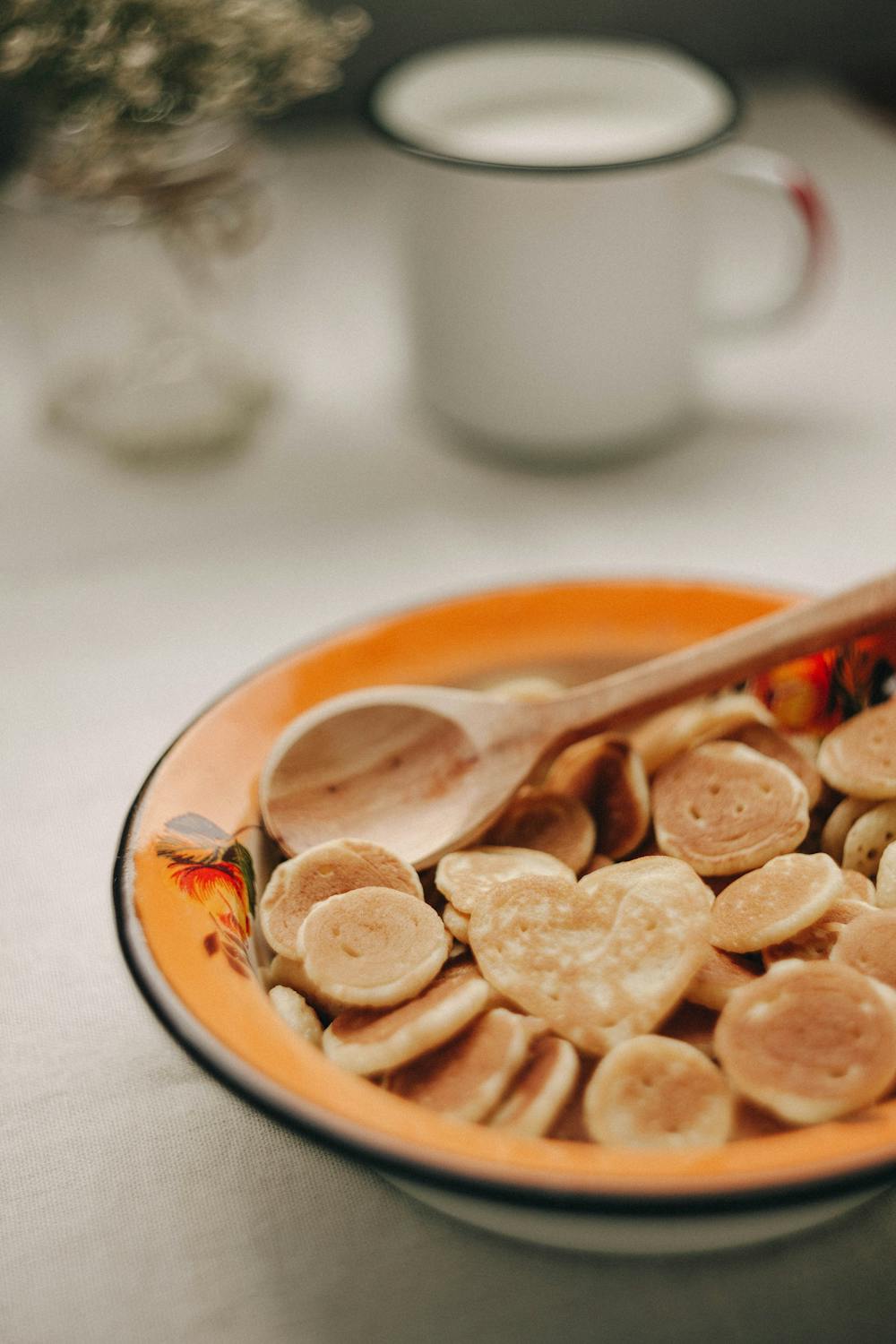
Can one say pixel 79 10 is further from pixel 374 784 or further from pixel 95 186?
pixel 374 784

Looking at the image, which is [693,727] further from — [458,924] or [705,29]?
[705,29]

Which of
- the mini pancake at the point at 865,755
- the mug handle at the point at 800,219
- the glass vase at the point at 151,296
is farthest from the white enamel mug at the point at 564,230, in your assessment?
the mini pancake at the point at 865,755

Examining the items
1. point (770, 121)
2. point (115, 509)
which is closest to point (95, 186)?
point (115, 509)

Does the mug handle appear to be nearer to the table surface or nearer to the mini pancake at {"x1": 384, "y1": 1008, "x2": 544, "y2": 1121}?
the table surface

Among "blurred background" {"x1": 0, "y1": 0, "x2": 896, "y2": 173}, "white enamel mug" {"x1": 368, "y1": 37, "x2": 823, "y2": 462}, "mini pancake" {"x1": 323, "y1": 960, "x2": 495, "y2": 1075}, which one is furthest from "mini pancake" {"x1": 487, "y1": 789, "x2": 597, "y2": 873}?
"blurred background" {"x1": 0, "y1": 0, "x2": 896, "y2": 173}

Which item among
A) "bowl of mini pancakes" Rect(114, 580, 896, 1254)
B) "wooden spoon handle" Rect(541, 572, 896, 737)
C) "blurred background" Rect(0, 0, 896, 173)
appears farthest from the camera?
"blurred background" Rect(0, 0, 896, 173)

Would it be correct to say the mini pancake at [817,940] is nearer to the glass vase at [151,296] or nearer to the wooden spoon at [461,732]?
the wooden spoon at [461,732]

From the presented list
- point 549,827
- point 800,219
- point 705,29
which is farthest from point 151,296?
point 705,29
